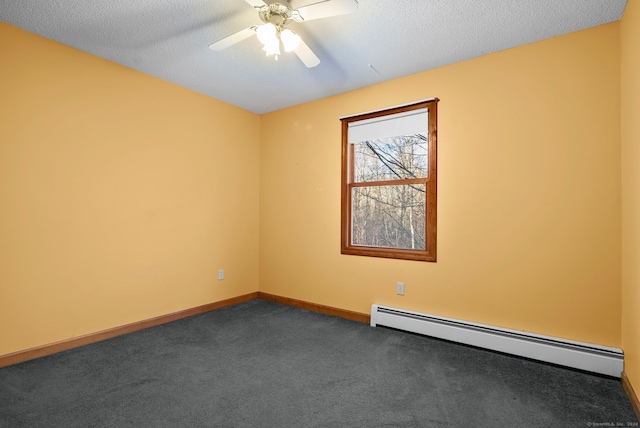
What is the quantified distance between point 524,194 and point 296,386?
7.69 ft

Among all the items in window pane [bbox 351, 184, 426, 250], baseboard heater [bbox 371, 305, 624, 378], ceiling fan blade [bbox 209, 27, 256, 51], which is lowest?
baseboard heater [bbox 371, 305, 624, 378]

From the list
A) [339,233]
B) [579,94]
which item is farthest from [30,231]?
[579,94]

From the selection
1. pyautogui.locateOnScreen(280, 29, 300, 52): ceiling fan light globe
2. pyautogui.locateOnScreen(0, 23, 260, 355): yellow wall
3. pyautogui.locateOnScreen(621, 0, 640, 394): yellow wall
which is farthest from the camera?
pyautogui.locateOnScreen(0, 23, 260, 355): yellow wall

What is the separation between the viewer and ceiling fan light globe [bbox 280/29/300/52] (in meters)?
2.04

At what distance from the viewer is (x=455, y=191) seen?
300 centimetres

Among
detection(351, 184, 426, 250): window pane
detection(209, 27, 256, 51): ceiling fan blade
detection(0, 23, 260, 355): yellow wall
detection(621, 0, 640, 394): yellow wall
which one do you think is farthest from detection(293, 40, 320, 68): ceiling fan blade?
detection(621, 0, 640, 394): yellow wall

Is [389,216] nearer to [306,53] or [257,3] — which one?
[306,53]

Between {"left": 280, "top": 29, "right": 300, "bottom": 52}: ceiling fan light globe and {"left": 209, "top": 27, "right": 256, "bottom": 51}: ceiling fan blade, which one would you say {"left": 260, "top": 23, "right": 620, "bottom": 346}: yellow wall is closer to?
{"left": 280, "top": 29, "right": 300, "bottom": 52}: ceiling fan light globe

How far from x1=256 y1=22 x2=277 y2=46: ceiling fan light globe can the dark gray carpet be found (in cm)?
228

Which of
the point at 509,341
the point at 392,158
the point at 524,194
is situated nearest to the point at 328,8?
the point at 392,158

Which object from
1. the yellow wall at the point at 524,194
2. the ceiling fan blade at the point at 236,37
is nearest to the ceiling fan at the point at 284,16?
the ceiling fan blade at the point at 236,37

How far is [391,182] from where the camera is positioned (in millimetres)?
3420

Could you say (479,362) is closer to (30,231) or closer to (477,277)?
(477,277)

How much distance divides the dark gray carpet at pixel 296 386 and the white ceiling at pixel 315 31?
2504 mm
